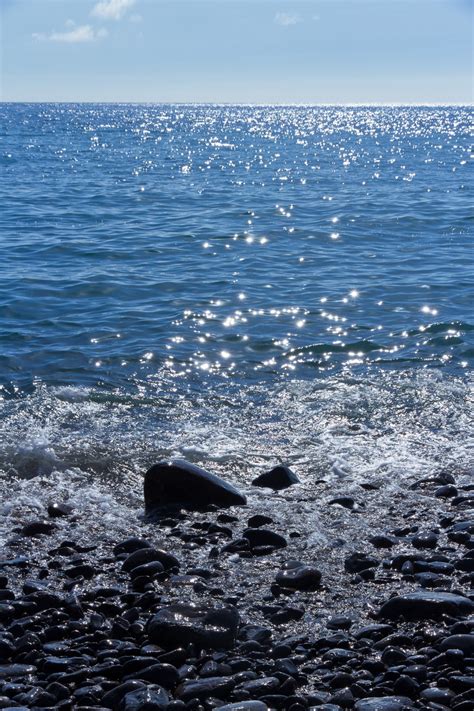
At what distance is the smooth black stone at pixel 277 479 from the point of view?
9.82m

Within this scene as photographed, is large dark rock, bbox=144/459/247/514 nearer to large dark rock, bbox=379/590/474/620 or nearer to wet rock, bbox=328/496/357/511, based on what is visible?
wet rock, bbox=328/496/357/511

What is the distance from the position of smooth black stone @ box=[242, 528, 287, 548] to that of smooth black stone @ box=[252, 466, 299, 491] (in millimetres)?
1338

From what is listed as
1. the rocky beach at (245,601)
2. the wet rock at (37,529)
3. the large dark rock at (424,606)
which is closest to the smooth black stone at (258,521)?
the rocky beach at (245,601)

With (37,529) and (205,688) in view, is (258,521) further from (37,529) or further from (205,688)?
(205,688)

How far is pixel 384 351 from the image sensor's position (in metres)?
14.7

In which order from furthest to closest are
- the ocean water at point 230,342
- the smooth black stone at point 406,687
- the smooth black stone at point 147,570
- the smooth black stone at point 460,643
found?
the ocean water at point 230,342
the smooth black stone at point 147,570
the smooth black stone at point 460,643
the smooth black stone at point 406,687

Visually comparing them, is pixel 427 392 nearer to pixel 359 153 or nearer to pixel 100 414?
pixel 100 414

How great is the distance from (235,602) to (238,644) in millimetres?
665

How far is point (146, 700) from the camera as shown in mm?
5809

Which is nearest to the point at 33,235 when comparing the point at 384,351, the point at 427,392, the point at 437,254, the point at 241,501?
the point at 437,254

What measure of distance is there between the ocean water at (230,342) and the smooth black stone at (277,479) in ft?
0.64

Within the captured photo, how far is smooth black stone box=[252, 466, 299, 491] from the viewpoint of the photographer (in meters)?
9.82

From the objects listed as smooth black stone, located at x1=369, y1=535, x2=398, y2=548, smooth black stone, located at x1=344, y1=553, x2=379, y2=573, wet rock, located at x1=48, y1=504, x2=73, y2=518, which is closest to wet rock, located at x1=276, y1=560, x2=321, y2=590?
smooth black stone, located at x1=344, y1=553, x2=379, y2=573

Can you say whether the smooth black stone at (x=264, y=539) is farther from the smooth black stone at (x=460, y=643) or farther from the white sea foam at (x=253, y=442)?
the smooth black stone at (x=460, y=643)
